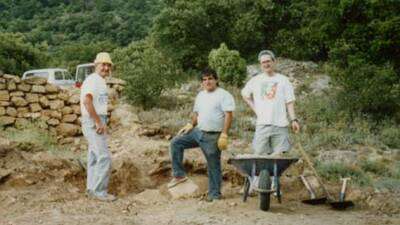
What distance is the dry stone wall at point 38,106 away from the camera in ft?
39.3

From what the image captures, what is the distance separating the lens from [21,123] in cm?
1195

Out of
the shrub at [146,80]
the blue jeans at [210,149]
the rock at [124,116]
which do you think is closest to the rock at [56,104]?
the rock at [124,116]

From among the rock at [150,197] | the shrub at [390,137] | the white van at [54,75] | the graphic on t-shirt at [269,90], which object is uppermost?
the white van at [54,75]

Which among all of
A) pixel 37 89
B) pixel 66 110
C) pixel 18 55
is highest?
pixel 18 55

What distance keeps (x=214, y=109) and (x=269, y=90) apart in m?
0.68

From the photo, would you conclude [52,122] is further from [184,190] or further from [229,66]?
[184,190]

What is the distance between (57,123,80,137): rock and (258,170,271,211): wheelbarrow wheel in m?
6.46

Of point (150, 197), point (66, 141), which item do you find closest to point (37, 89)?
point (66, 141)

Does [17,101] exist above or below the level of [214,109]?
below

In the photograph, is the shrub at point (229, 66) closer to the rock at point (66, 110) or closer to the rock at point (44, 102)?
the rock at point (66, 110)

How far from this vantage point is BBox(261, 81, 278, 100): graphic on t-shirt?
22.3 feet

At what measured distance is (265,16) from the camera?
1819 centimetres

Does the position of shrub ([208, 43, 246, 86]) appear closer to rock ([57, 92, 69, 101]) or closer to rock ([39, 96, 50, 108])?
rock ([57, 92, 69, 101])

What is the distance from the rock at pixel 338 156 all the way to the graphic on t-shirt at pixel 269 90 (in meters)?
2.95
